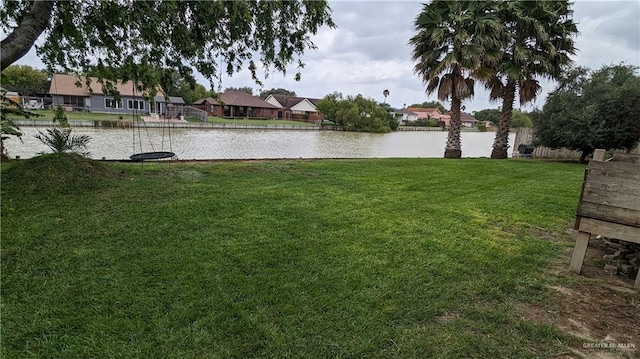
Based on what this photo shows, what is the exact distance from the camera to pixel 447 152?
47.0 ft

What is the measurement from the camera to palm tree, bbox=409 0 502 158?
12.2 metres

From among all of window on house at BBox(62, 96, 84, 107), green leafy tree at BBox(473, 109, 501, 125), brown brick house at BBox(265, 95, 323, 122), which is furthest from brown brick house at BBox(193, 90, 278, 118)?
green leafy tree at BBox(473, 109, 501, 125)

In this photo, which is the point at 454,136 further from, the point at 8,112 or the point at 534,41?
the point at 8,112

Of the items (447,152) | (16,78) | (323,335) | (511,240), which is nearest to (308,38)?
(511,240)

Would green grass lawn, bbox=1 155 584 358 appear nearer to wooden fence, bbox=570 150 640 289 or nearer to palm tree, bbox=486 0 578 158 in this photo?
wooden fence, bbox=570 150 640 289

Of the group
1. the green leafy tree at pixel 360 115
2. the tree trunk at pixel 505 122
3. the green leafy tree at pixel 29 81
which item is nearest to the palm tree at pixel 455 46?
the tree trunk at pixel 505 122

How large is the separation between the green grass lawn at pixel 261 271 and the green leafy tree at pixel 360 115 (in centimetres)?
4079

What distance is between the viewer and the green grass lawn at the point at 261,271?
192cm

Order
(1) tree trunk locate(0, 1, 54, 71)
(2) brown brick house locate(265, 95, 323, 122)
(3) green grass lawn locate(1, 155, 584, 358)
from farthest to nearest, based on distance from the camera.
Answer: (2) brown brick house locate(265, 95, 323, 122), (1) tree trunk locate(0, 1, 54, 71), (3) green grass lawn locate(1, 155, 584, 358)

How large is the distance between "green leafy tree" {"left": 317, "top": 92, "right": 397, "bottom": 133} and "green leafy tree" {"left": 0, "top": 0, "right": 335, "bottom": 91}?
4054 cm

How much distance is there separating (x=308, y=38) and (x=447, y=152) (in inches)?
442

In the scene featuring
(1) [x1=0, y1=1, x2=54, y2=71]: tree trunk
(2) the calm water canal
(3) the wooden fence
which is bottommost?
(2) the calm water canal

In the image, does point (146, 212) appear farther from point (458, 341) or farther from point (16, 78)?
point (16, 78)

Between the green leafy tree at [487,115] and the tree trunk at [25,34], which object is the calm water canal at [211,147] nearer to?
the tree trunk at [25,34]
